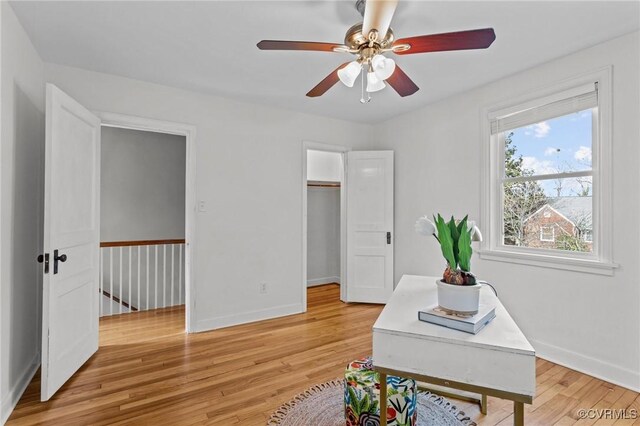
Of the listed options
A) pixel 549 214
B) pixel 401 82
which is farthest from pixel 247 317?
pixel 549 214

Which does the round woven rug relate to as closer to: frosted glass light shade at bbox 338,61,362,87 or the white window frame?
the white window frame

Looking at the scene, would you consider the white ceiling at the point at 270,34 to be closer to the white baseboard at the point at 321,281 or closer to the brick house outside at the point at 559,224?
the brick house outside at the point at 559,224

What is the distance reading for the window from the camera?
2.74 metres

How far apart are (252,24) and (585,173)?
109 inches

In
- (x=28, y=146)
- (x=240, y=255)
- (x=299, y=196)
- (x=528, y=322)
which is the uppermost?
(x=28, y=146)

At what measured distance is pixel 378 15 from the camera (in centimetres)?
139

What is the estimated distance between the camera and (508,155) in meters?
3.08

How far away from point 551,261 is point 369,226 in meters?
2.07

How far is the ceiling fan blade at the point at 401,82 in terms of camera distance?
188cm

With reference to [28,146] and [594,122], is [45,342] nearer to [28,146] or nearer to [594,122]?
[28,146]

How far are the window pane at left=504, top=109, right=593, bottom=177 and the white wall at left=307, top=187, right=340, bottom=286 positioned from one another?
295 centimetres

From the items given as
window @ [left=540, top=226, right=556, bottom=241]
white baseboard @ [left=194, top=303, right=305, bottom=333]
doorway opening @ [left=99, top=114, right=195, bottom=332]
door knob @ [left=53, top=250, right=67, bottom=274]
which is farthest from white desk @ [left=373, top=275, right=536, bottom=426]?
doorway opening @ [left=99, top=114, right=195, bottom=332]

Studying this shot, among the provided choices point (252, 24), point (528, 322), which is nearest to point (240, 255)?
point (252, 24)

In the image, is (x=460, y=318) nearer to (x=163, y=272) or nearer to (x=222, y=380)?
(x=222, y=380)
